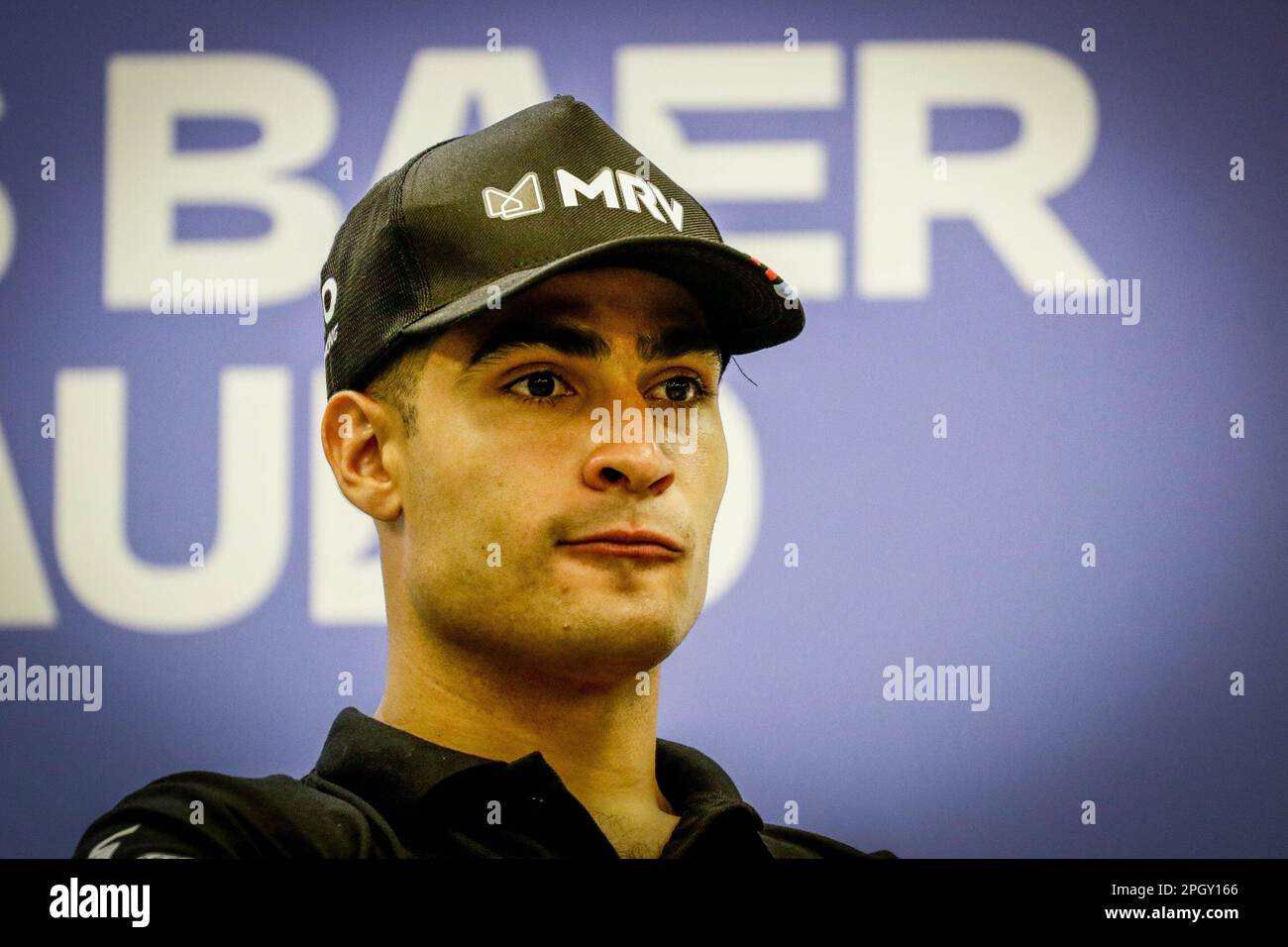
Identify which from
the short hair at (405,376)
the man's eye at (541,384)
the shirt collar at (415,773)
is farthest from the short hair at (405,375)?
the shirt collar at (415,773)

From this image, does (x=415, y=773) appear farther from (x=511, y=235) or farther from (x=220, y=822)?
(x=511, y=235)

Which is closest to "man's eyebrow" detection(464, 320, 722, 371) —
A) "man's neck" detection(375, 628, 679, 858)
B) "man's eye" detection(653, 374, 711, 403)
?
"man's eye" detection(653, 374, 711, 403)

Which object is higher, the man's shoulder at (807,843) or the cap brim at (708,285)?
the cap brim at (708,285)

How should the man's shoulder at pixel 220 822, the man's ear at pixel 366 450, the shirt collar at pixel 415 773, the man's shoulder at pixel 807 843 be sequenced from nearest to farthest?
1. the man's shoulder at pixel 220 822
2. the shirt collar at pixel 415 773
3. the man's ear at pixel 366 450
4. the man's shoulder at pixel 807 843

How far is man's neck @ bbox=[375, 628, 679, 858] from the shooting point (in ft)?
5.88

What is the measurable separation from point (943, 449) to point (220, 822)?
4.36 ft

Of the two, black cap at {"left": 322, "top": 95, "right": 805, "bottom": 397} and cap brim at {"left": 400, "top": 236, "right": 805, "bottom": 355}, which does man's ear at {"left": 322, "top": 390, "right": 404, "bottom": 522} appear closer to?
black cap at {"left": 322, "top": 95, "right": 805, "bottom": 397}

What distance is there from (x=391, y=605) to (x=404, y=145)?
2.98 feet

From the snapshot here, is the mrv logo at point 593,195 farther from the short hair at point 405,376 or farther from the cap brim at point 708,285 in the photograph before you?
the short hair at point 405,376

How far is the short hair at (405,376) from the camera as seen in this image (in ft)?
5.86

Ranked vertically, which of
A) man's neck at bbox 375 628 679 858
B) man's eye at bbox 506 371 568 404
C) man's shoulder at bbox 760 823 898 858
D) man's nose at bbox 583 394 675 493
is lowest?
man's shoulder at bbox 760 823 898 858

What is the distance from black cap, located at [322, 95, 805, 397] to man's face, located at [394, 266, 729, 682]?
0.16 ft

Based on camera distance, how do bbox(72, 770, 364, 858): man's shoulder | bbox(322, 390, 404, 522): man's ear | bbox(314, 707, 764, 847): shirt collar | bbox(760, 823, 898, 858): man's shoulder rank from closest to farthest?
1. bbox(72, 770, 364, 858): man's shoulder
2. bbox(314, 707, 764, 847): shirt collar
3. bbox(322, 390, 404, 522): man's ear
4. bbox(760, 823, 898, 858): man's shoulder
